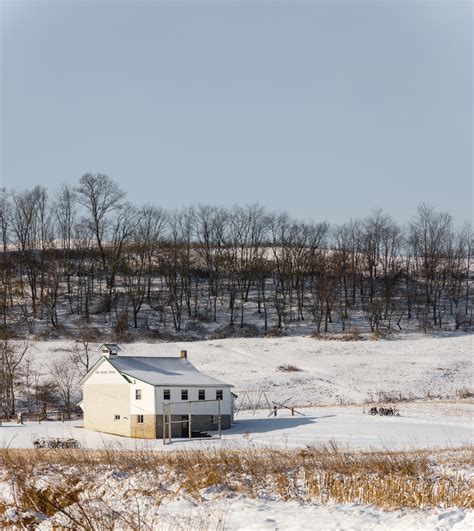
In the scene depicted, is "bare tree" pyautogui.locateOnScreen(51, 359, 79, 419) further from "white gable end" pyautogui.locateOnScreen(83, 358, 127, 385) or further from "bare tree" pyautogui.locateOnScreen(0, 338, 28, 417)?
"white gable end" pyautogui.locateOnScreen(83, 358, 127, 385)

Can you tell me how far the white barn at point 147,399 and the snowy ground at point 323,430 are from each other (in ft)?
5.25

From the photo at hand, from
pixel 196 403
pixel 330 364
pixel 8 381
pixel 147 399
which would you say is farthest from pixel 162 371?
pixel 330 364

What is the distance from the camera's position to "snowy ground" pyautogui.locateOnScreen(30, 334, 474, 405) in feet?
194

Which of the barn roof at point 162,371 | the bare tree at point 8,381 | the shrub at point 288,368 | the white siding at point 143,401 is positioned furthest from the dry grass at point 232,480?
the shrub at point 288,368

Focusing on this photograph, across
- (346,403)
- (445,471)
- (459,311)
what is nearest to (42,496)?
(445,471)

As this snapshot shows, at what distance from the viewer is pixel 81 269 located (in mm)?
97500

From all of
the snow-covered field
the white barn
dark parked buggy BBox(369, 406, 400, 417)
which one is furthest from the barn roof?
dark parked buggy BBox(369, 406, 400, 417)

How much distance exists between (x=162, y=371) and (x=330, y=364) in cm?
2123

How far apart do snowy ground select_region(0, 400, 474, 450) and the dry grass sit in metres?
12.4

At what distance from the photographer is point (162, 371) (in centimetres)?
5050

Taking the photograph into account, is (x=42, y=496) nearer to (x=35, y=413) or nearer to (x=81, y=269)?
(x=35, y=413)

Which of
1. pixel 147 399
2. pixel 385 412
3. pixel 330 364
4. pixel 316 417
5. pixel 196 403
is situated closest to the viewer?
pixel 147 399

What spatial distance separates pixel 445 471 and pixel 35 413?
42.1 m

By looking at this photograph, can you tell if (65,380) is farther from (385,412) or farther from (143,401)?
(385,412)
